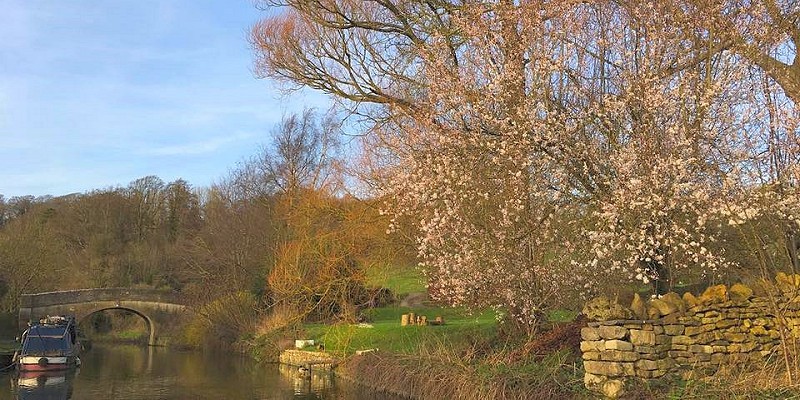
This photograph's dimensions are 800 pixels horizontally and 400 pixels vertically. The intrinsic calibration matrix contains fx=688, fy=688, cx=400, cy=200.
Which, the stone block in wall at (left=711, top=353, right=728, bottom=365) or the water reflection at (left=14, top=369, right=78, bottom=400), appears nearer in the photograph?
the stone block in wall at (left=711, top=353, right=728, bottom=365)

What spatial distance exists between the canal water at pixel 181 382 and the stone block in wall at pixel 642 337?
7356mm

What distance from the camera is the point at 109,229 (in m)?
48.6

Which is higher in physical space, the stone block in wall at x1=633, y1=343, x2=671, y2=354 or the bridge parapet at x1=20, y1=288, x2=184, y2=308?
the bridge parapet at x1=20, y1=288, x2=184, y2=308

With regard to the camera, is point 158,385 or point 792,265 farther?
point 158,385

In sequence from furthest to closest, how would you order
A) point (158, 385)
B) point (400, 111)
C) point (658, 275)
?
point (158, 385) < point (400, 111) < point (658, 275)

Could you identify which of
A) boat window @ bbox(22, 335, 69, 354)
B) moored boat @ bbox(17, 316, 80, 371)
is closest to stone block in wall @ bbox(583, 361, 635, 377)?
moored boat @ bbox(17, 316, 80, 371)

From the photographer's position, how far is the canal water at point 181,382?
18.4m

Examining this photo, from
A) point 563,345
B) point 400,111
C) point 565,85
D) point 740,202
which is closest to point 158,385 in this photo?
point 400,111

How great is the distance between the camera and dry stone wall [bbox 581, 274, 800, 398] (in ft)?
30.2

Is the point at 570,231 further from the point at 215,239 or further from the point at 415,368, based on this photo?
the point at 215,239

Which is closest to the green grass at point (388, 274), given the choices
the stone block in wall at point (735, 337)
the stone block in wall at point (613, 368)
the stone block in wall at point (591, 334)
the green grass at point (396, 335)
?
the green grass at point (396, 335)

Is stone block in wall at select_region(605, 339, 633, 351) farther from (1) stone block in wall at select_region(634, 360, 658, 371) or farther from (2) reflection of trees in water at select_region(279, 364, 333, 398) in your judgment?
(2) reflection of trees in water at select_region(279, 364, 333, 398)

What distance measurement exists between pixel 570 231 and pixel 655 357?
9.67 feet

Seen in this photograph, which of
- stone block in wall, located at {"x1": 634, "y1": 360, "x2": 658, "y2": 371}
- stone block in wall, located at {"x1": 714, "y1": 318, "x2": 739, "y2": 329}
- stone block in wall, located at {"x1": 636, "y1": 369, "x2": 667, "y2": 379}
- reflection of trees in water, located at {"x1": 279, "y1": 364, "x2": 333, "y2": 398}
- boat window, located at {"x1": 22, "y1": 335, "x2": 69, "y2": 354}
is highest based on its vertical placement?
stone block in wall, located at {"x1": 714, "y1": 318, "x2": 739, "y2": 329}
